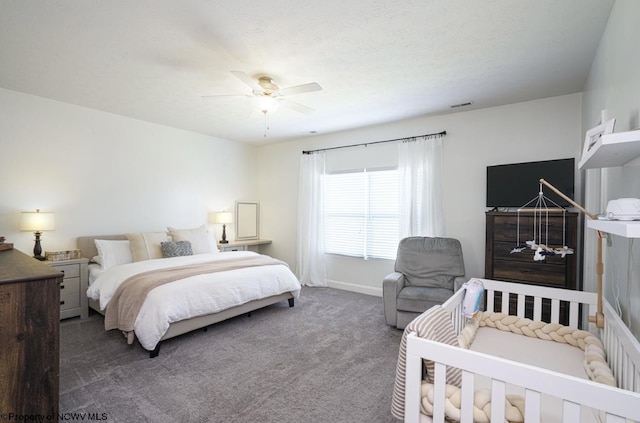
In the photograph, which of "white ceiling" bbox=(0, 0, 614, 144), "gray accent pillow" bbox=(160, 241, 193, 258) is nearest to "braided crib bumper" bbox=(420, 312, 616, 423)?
"white ceiling" bbox=(0, 0, 614, 144)

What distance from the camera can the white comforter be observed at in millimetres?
2732

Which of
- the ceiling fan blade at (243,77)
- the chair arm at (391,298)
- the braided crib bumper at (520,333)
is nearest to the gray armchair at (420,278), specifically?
the chair arm at (391,298)

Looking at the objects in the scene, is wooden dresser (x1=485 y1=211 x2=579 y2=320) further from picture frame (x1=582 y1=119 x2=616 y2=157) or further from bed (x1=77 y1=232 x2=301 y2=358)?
bed (x1=77 y1=232 x2=301 y2=358)

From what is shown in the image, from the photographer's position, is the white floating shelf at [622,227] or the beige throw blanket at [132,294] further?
the beige throw blanket at [132,294]

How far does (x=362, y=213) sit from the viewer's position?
493 centimetres

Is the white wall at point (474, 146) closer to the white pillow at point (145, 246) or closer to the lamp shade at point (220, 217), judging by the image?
the lamp shade at point (220, 217)

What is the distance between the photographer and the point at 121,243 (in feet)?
13.1

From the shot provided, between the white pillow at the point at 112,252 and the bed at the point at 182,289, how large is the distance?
11mm

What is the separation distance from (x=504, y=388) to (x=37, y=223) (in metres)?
4.43

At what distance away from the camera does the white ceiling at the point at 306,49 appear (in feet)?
6.62

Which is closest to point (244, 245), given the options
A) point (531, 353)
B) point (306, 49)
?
point (306, 49)

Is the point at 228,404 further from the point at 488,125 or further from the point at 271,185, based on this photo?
the point at 271,185

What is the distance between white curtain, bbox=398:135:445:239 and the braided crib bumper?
2.08 metres

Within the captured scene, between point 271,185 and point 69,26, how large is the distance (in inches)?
159
